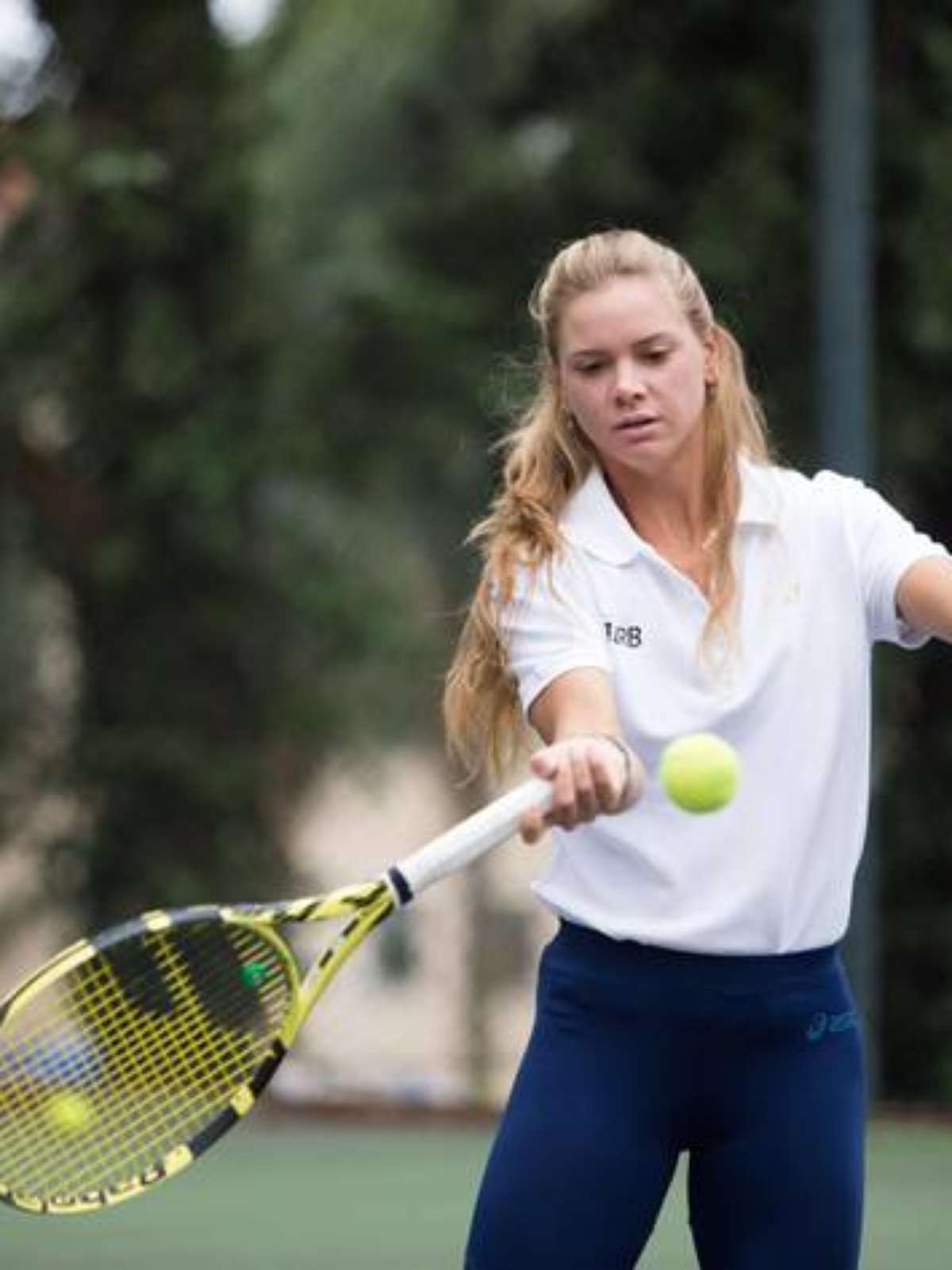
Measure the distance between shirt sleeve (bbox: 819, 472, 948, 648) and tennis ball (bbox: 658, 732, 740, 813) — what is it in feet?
1.19

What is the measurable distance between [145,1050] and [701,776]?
3.14ft

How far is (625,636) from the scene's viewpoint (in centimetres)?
346

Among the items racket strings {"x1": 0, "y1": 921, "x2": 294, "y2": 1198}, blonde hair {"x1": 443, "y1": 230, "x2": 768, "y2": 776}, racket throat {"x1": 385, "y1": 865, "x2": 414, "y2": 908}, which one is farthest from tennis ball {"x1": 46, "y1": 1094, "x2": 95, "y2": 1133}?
blonde hair {"x1": 443, "y1": 230, "x2": 768, "y2": 776}

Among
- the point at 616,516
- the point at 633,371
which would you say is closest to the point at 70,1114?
the point at 616,516

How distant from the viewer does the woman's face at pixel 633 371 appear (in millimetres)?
3479

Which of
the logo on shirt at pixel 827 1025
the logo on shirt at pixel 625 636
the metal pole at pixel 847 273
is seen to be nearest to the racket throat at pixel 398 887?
the logo on shirt at pixel 625 636

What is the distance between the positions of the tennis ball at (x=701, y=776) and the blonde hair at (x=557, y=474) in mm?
228

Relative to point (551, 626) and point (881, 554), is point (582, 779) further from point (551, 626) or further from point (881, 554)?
point (881, 554)

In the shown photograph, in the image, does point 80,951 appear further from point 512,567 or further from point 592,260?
point 592,260

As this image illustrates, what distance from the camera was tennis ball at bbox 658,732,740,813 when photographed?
3188 mm

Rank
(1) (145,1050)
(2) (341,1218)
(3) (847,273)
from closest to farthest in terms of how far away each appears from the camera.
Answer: (1) (145,1050)
(2) (341,1218)
(3) (847,273)

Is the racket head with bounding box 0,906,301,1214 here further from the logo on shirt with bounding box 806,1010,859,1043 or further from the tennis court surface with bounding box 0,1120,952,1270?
the tennis court surface with bounding box 0,1120,952,1270

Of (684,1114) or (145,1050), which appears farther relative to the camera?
(145,1050)

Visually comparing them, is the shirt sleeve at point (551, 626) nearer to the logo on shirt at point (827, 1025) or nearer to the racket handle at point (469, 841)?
the racket handle at point (469, 841)
